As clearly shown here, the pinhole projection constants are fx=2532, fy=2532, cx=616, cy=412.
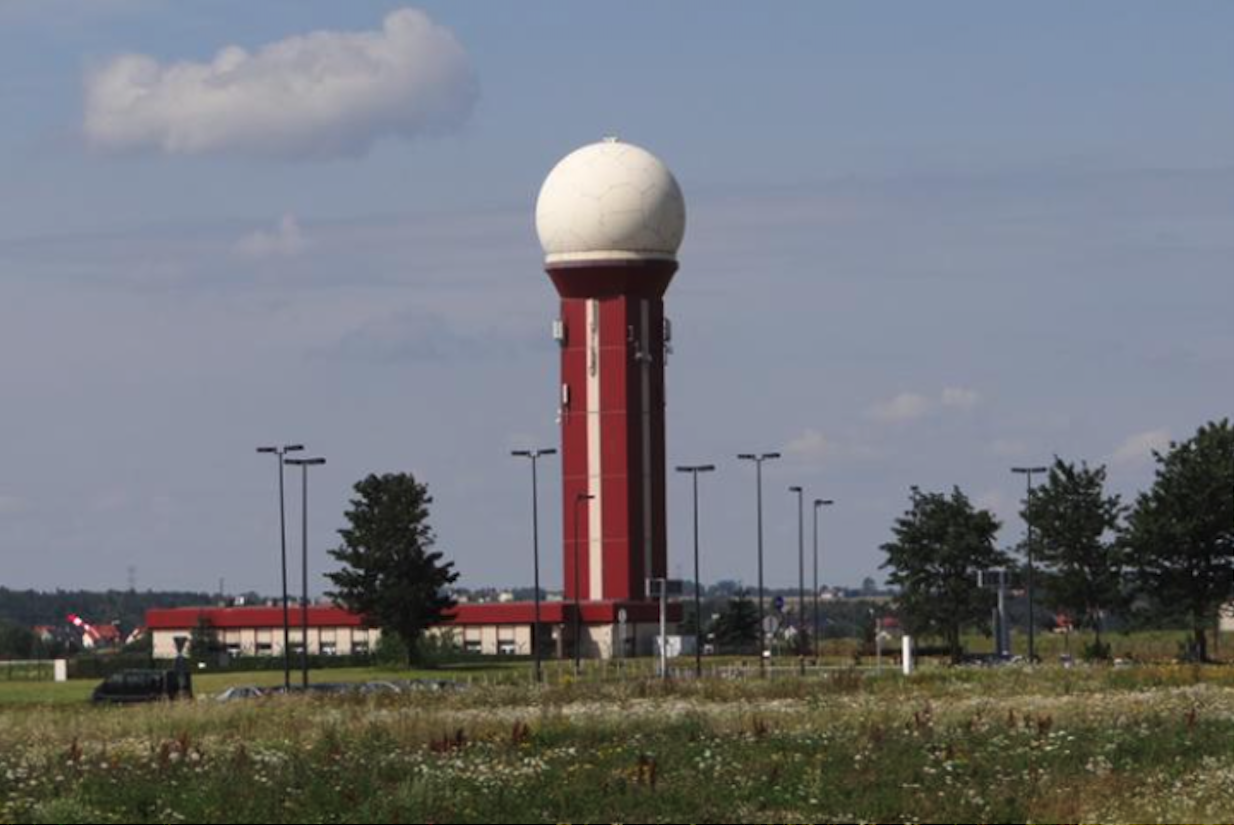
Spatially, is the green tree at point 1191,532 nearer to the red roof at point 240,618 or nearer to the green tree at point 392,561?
the green tree at point 392,561

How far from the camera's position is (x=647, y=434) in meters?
127

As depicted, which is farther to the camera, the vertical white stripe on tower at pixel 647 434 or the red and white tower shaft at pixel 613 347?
the vertical white stripe on tower at pixel 647 434

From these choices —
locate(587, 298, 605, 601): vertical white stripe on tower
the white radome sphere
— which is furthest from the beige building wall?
Answer: the white radome sphere

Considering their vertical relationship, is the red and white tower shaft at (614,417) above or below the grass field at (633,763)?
above

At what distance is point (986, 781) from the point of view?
35.1m

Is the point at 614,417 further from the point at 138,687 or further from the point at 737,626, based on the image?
the point at 138,687

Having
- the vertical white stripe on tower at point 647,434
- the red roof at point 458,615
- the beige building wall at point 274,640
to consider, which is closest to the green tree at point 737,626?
the red roof at point 458,615

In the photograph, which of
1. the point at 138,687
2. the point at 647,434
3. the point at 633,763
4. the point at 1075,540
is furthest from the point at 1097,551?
the point at 633,763

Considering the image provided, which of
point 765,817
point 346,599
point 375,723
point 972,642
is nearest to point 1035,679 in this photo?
point 375,723

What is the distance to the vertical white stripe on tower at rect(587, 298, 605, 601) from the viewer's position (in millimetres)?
126000

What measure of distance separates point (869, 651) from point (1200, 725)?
282 ft

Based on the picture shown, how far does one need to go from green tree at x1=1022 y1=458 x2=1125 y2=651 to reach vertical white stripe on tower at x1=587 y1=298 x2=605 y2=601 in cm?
2514

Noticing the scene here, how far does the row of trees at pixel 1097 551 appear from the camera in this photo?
99.1 meters

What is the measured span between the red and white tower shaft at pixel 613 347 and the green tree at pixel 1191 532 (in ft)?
105
